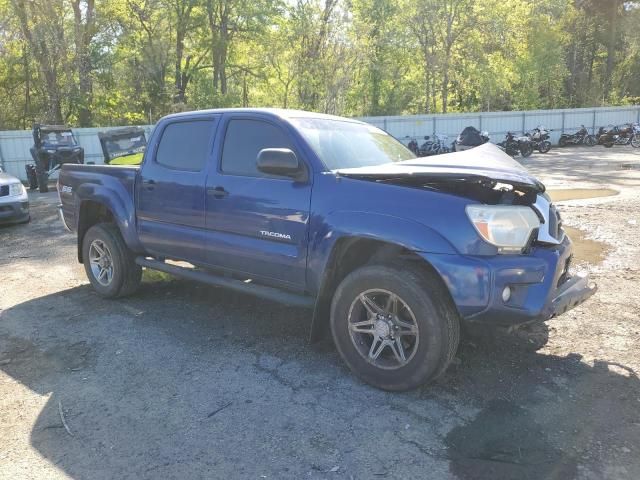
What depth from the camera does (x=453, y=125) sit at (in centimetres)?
2706

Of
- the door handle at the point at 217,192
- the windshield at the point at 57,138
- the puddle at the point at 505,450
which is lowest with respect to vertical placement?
the puddle at the point at 505,450

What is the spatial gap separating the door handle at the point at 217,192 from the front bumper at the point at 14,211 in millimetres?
7333

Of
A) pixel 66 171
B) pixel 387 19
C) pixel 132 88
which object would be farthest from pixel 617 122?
pixel 66 171

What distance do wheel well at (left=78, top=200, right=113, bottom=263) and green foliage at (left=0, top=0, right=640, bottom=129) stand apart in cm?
2035

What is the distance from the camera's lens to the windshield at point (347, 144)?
4012 millimetres

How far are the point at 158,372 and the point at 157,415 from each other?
643 mm

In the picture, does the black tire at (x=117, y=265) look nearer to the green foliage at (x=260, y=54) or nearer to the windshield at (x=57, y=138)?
the windshield at (x=57, y=138)

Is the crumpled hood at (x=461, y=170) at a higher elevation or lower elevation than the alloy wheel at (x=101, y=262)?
higher

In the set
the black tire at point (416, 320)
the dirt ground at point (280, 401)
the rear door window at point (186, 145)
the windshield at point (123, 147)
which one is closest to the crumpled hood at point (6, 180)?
the windshield at point (123, 147)

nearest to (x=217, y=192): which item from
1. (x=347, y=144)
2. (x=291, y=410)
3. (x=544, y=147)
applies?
(x=347, y=144)

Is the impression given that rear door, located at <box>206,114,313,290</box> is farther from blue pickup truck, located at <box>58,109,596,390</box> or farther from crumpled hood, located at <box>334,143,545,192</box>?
crumpled hood, located at <box>334,143,545,192</box>

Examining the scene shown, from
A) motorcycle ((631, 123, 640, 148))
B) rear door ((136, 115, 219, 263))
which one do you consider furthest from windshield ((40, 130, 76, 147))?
motorcycle ((631, 123, 640, 148))

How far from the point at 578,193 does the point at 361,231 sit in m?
10.1

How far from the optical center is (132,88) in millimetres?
29703
